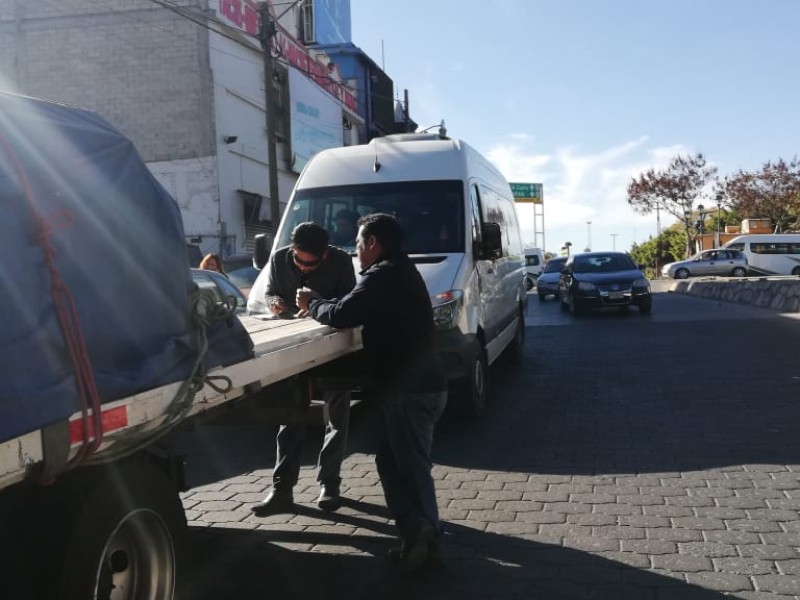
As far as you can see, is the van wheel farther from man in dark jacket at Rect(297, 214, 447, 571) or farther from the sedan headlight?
man in dark jacket at Rect(297, 214, 447, 571)

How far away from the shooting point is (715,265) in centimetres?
4447

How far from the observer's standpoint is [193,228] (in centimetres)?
2269

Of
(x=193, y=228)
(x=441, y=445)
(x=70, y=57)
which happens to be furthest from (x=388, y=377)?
(x=70, y=57)

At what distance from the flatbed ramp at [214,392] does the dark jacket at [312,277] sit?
662 mm

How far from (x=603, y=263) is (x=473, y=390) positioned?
1411 centimetres

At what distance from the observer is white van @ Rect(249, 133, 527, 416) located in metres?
6.92

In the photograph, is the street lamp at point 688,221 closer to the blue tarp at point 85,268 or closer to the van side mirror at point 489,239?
the van side mirror at point 489,239

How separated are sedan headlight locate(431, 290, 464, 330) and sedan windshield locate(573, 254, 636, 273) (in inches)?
563

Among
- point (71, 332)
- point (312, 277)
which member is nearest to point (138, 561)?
point (71, 332)

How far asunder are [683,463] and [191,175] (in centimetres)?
1933

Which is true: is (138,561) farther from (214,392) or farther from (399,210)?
(399,210)

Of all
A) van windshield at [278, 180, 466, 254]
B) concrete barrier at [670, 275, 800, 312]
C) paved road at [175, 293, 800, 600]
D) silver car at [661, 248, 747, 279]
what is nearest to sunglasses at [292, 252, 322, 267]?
paved road at [175, 293, 800, 600]

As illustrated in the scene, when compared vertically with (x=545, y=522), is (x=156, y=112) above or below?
above

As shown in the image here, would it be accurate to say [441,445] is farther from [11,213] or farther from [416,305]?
[11,213]
